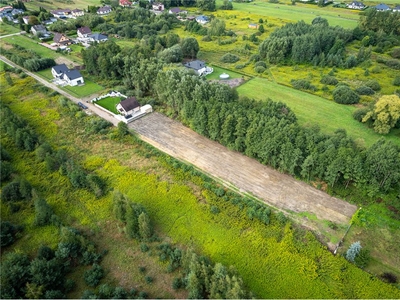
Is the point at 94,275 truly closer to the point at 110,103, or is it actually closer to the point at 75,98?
the point at 110,103

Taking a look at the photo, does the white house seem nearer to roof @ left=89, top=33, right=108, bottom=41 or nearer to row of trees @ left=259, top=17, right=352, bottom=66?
roof @ left=89, top=33, right=108, bottom=41

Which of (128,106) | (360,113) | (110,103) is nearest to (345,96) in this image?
(360,113)

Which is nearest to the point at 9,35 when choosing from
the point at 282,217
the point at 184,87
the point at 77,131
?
the point at 77,131

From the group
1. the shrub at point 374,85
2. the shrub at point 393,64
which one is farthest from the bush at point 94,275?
the shrub at point 393,64

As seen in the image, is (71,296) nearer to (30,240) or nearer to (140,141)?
(30,240)

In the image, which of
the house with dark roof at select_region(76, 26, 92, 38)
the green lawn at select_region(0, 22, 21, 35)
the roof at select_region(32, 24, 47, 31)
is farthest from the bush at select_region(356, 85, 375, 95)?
the green lawn at select_region(0, 22, 21, 35)
